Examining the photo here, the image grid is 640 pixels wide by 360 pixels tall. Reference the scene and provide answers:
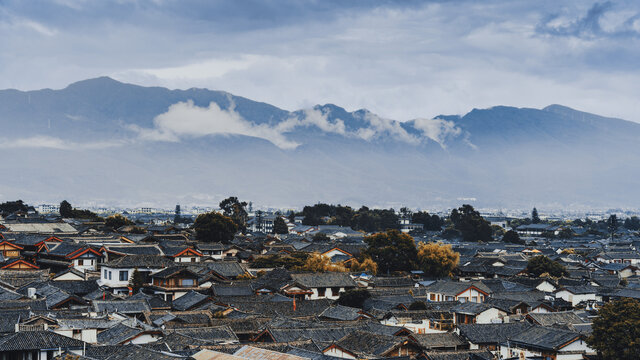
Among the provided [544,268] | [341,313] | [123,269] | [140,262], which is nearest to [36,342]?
[341,313]

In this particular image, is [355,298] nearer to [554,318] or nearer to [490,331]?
[554,318]

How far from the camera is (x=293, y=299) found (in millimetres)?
46062

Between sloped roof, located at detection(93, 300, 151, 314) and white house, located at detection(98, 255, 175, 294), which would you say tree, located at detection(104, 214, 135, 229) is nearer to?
white house, located at detection(98, 255, 175, 294)

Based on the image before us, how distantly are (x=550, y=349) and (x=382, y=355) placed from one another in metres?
6.72

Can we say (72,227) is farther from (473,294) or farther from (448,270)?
(473,294)

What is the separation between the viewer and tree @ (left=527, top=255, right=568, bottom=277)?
59.9 metres

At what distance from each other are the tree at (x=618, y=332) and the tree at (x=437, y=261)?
91.4 ft

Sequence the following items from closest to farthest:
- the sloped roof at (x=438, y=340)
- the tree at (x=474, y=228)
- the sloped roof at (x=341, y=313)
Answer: the sloped roof at (x=438, y=340), the sloped roof at (x=341, y=313), the tree at (x=474, y=228)

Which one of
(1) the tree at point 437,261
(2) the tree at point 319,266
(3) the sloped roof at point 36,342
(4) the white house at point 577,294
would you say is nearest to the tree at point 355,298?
(2) the tree at point 319,266

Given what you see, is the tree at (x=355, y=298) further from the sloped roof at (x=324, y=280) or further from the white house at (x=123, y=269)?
the white house at (x=123, y=269)

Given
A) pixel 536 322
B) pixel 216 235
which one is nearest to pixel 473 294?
pixel 536 322

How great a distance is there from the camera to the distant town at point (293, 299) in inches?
1203

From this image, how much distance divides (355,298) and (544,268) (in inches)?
804

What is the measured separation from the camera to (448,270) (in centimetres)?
6028
